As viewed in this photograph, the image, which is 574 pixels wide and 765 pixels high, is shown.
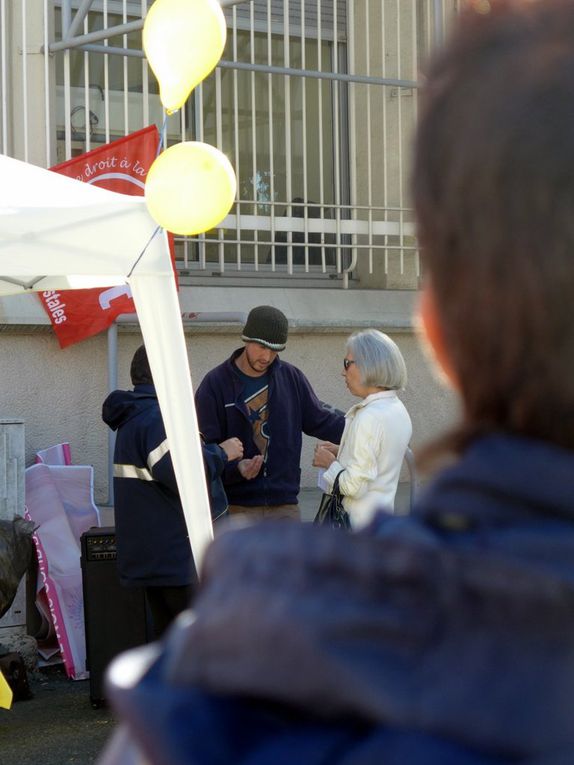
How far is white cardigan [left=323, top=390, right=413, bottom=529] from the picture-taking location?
4.51 m

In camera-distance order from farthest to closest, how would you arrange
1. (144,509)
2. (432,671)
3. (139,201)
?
(144,509)
(139,201)
(432,671)

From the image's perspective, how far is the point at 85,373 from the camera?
6.96 m

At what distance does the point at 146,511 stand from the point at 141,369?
629 millimetres

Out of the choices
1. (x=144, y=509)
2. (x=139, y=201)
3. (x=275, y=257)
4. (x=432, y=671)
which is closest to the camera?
(x=432, y=671)

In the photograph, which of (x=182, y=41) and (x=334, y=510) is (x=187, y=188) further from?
(x=334, y=510)

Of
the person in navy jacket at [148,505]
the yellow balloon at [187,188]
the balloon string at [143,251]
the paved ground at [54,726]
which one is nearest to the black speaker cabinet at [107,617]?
the paved ground at [54,726]

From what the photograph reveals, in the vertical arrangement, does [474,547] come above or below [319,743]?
above

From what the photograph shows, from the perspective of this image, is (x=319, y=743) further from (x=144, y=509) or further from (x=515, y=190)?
(x=144, y=509)

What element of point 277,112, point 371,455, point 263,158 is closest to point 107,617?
point 371,455

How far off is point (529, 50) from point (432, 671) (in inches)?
15.1

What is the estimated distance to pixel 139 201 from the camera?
406 cm

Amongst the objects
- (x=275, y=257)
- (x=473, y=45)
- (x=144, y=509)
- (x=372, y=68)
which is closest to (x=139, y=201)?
(x=144, y=509)

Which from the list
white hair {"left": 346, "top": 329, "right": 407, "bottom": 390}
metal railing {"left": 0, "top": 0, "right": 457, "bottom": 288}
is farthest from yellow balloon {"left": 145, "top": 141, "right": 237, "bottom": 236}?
metal railing {"left": 0, "top": 0, "right": 457, "bottom": 288}

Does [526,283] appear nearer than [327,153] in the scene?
Yes
